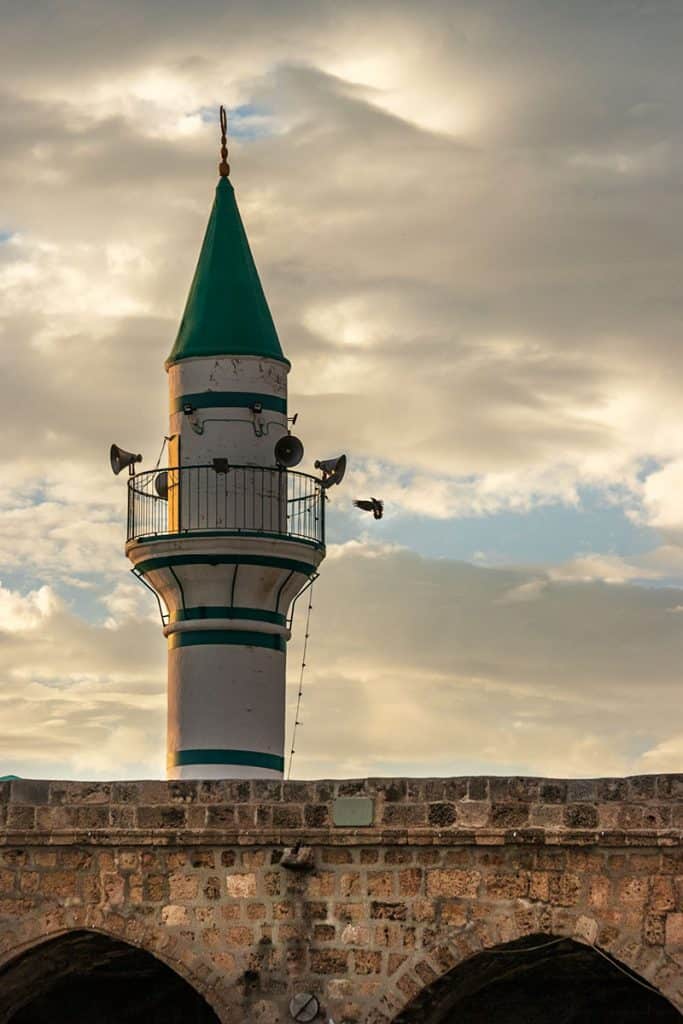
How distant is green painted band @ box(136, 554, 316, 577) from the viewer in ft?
95.0

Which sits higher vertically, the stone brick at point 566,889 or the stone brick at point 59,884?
the stone brick at point 59,884

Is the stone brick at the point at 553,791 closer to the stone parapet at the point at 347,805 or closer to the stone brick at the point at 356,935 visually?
the stone parapet at the point at 347,805

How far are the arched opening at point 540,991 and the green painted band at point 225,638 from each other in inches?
250

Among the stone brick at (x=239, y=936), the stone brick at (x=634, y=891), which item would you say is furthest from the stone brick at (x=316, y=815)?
the stone brick at (x=634, y=891)

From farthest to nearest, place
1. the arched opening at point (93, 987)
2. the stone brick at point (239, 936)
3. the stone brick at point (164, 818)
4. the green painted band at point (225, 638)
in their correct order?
the green painted band at point (225, 638)
the arched opening at point (93, 987)
the stone brick at point (164, 818)
the stone brick at point (239, 936)

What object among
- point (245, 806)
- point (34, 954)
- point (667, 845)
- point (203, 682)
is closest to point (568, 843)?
point (667, 845)

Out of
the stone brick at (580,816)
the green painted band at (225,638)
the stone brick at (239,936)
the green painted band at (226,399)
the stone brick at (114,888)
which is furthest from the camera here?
the green painted band at (226,399)

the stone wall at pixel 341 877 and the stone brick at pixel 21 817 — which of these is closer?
the stone wall at pixel 341 877

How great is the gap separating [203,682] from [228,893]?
728 cm

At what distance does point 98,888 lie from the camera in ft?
71.9

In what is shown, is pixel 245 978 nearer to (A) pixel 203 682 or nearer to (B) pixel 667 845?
(B) pixel 667 845

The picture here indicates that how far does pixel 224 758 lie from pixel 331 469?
3435mm

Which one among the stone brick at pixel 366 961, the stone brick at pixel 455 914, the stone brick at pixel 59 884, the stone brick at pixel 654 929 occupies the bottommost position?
the stone brick at pixel 366 961

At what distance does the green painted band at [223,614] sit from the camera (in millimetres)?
28969
